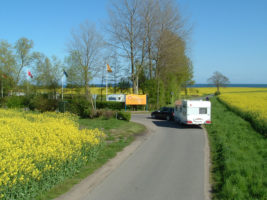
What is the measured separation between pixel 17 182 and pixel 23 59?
5340cm

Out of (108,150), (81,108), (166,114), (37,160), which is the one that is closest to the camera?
(37,160)

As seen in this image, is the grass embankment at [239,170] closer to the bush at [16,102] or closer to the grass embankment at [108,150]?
the grass embankment at [108,150]

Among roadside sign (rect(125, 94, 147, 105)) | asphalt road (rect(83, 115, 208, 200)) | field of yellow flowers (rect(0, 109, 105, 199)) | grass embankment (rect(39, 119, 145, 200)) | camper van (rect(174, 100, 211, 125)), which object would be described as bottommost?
asphalt road (rect(83, 115, 208, 200))

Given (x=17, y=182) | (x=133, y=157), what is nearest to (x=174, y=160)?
(x=133, y=157)

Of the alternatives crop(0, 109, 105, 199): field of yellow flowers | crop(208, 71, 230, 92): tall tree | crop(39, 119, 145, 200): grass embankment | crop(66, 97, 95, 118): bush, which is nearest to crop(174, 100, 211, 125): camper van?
crop(39, 119, 145, 200): grass embankment

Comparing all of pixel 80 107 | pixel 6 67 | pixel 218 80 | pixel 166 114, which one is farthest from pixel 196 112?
pixel 218 80

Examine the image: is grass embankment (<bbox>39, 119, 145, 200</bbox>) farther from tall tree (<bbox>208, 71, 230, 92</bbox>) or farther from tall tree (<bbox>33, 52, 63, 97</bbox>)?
tall tree (<bbox>208, 71, 230, 92</bbox>)

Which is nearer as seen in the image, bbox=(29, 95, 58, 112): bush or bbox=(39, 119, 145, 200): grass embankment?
bbox=(39, 119, 145, 200): grass embankment

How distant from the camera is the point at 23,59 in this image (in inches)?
2154

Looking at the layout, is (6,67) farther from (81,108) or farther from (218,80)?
(218,80)

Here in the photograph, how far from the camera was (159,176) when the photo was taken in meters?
9.62

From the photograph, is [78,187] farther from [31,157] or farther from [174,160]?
[174,160]

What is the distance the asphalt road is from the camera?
7906 mm

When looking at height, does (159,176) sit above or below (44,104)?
below
